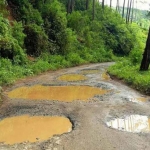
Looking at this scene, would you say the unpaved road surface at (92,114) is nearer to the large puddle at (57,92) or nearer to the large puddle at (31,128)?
the large puddle at (31,128)

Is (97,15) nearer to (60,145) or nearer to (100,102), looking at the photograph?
(100,102)

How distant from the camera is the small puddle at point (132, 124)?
8.67 metres

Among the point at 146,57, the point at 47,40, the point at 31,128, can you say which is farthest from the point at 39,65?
the point at 31,128

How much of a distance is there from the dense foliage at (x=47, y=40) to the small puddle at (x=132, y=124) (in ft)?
25.2

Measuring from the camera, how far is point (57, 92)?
14039mm

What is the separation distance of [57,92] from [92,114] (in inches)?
169

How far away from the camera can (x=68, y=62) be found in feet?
88.8

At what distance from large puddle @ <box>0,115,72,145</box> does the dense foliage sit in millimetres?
6339

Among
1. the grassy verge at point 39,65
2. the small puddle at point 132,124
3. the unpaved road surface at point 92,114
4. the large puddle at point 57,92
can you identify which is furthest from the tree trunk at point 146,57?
the small puddle at point 132,124

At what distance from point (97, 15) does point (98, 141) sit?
131 feet

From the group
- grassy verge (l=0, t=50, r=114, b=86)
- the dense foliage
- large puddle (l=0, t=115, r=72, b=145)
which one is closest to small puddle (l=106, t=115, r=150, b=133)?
large puddle (l=0, t=115, r=72, b=145)

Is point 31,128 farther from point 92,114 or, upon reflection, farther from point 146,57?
point 146,57

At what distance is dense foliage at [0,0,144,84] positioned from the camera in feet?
64.8

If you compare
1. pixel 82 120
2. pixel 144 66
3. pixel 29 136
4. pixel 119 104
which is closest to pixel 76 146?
pixel 29 136
